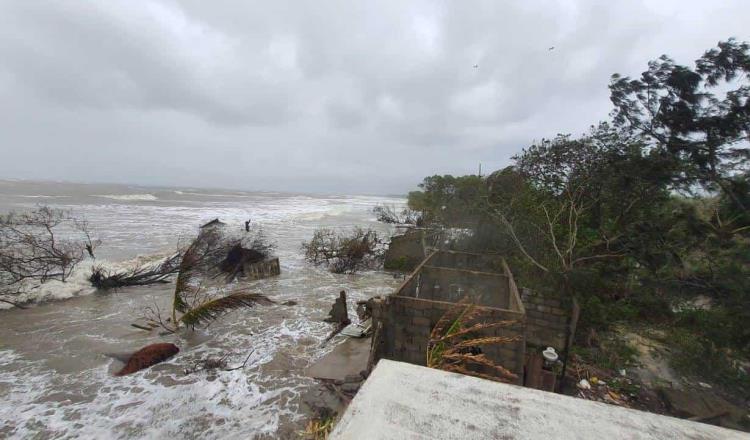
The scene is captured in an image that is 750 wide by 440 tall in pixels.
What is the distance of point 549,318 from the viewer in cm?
812

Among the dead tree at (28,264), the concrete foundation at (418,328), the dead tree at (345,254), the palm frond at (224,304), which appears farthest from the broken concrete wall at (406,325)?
the dead tree at (28,264)

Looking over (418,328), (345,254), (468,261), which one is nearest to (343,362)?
(418,328)

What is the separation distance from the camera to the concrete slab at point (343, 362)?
22.2 feet

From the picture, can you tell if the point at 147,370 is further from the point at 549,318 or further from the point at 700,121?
the point at 700,121

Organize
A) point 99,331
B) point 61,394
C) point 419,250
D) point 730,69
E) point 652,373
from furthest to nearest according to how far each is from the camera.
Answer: point 419,250
point 99,331
point 730,69
point 652,373
point 61,394

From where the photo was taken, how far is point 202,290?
1352 cm

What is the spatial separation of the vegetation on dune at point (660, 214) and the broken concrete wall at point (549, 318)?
692 millimetres

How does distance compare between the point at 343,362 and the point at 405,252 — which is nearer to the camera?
the point at 343,362

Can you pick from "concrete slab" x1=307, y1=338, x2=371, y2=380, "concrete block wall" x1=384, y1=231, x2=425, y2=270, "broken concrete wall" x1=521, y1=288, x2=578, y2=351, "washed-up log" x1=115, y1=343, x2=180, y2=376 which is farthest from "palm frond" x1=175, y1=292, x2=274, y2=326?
"concrete block wall" x1=384, y1=231, x2=425, y2=270

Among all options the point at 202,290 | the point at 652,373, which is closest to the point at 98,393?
the point at 202,290

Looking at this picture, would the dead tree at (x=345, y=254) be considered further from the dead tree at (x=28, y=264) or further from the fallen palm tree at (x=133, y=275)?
the dead tree at (x=28, y=264)

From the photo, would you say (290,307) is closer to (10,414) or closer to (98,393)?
(98,393)

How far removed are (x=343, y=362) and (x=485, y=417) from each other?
243 inches

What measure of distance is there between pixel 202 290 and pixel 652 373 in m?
15.0
